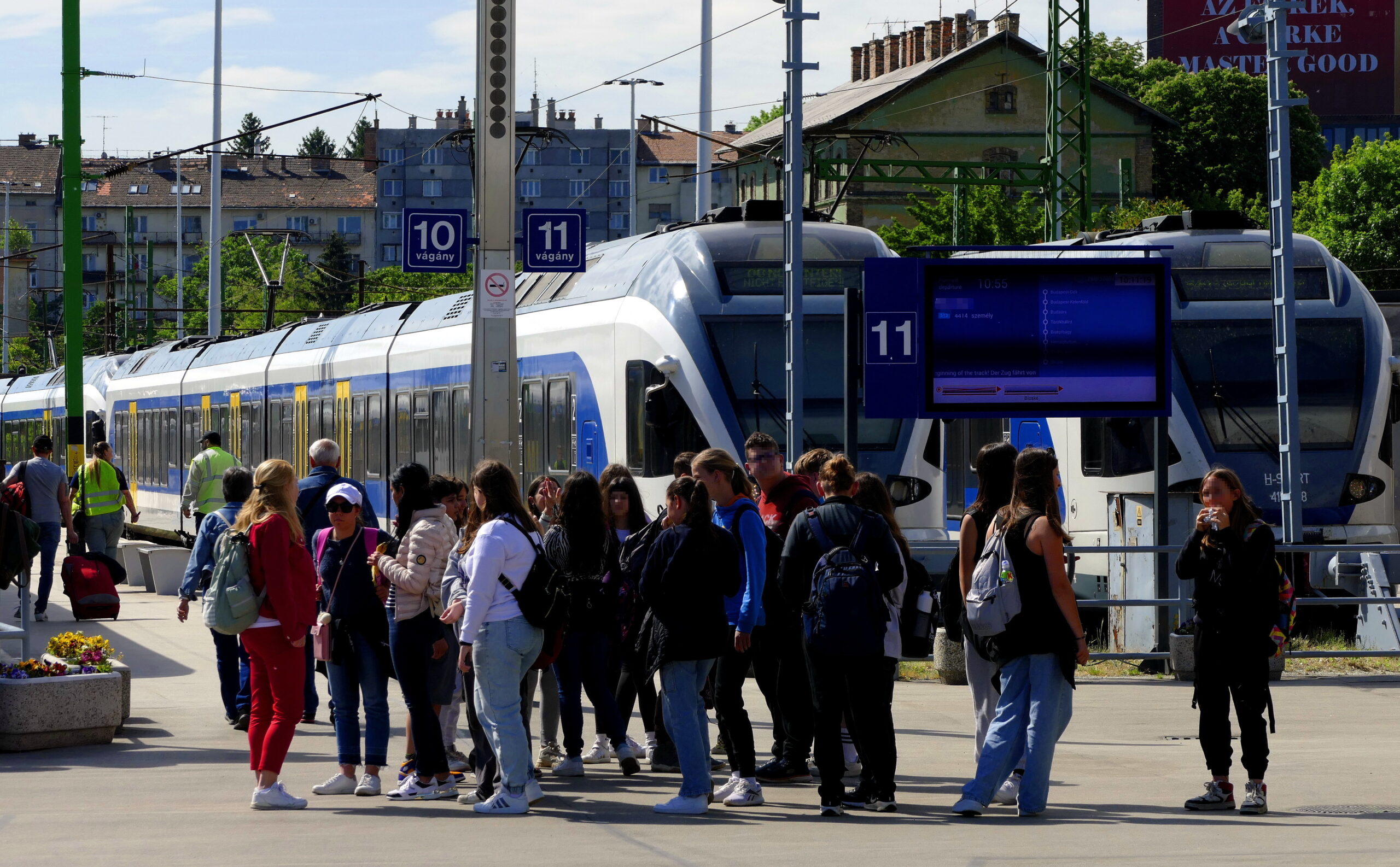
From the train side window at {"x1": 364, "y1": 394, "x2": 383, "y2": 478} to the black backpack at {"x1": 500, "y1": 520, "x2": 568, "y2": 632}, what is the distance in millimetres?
14650

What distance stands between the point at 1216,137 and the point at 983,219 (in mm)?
29884

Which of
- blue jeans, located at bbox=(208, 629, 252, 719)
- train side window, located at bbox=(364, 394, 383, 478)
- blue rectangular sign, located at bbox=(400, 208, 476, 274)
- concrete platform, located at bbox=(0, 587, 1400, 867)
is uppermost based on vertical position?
blue rectangular sign, located at bbox=(400, 208, 476, 274)

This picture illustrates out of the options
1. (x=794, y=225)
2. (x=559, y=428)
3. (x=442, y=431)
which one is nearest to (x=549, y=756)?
(x=794, y=225)

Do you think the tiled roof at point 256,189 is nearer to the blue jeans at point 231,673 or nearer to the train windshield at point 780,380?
the train windshield at point 780,380

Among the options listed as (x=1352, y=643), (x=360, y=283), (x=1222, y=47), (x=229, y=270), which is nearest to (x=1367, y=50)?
(x=1222, y=47)

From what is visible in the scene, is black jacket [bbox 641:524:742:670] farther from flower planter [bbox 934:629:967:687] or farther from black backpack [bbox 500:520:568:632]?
flower planter [bbox 934:629:967:687]

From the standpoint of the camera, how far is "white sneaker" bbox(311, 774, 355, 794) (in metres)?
9.37

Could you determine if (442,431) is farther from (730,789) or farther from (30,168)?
(30,168)

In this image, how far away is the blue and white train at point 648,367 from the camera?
16.1 meters

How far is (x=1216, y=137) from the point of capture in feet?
261

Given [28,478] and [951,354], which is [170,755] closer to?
[951,354]

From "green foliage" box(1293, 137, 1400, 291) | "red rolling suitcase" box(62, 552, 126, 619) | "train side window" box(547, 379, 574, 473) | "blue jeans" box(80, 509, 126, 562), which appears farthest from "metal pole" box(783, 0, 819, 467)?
"green foliage" box(1293, 137, 1400, 291)

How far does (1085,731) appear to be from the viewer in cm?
1172

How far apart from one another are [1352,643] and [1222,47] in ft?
292
